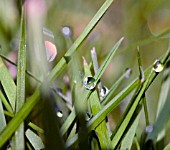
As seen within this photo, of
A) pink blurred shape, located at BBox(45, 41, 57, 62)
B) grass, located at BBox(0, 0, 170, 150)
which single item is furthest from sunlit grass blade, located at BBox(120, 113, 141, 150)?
pink blurred shape, located at BBox(45, 41, 57, 62)

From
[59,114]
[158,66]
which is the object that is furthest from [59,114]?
[158,66]

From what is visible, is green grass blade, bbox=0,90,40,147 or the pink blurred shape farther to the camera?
the pink blurred shape

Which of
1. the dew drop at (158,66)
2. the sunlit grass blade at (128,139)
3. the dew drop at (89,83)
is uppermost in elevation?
the dew drop at (89,83)

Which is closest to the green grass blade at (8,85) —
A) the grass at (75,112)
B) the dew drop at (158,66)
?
the grass at (75,112)

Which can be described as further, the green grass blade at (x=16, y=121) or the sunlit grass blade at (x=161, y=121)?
the sunlit grass blade at (x=161, y=121)

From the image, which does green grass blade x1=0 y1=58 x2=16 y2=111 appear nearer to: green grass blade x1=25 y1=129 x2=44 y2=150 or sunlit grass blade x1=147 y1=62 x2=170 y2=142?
green grass blade x1=25 y1=129 x2=44 y2=150

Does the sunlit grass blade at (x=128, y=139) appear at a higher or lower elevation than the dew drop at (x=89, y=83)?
lower

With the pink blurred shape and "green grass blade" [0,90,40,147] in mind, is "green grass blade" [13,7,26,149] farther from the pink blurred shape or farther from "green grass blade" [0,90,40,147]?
the pink blurred shape

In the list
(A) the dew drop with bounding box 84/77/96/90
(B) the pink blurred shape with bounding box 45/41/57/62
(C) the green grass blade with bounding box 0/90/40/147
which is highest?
(C) the green grass blade with bounding box 0/90/40/147

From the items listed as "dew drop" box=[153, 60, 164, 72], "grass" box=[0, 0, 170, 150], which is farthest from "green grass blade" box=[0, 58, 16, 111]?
"dew drop" box=[153, 60, 164, 72]

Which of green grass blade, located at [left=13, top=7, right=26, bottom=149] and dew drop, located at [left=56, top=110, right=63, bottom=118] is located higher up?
green grass blade, located at [left=13, top=7, right=26, bottom=149]

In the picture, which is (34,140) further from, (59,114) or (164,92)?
(164,92)

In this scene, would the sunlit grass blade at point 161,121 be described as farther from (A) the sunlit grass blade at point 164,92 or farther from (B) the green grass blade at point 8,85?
(B) the green grass blade at point 8,85
